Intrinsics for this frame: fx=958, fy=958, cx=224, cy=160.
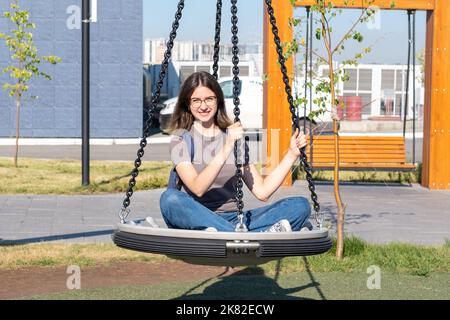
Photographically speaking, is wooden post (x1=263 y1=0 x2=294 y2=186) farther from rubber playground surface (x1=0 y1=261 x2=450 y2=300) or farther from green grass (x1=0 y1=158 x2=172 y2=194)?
rubber playground surface (x1=0 y1=261 x2=450 y2=300)

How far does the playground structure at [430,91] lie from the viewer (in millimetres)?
14367

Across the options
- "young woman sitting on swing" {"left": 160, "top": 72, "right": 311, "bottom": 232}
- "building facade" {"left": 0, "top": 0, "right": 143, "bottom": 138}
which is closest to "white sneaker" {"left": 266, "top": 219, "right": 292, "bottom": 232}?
"young woman sitting on swing" {"left": 160, "top": 72, "right": 311, "bottom": 232}

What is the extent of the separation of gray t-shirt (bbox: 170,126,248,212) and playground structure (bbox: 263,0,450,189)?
8.65 m

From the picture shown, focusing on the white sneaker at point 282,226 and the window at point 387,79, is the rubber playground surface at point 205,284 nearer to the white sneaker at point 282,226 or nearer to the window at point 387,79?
the white sneaker at point 282,226

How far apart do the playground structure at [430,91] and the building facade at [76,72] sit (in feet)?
37.4

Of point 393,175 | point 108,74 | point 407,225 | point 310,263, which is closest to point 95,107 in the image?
point 108,74

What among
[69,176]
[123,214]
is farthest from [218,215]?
[69,176]

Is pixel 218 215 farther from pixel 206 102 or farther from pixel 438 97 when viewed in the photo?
pixel 438 97

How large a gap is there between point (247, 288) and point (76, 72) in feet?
62.6

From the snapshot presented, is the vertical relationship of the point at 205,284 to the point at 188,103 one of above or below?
below

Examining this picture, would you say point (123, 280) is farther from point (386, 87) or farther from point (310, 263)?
point (386, 87)

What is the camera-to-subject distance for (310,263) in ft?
27.0

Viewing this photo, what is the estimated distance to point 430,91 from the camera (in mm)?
14969
